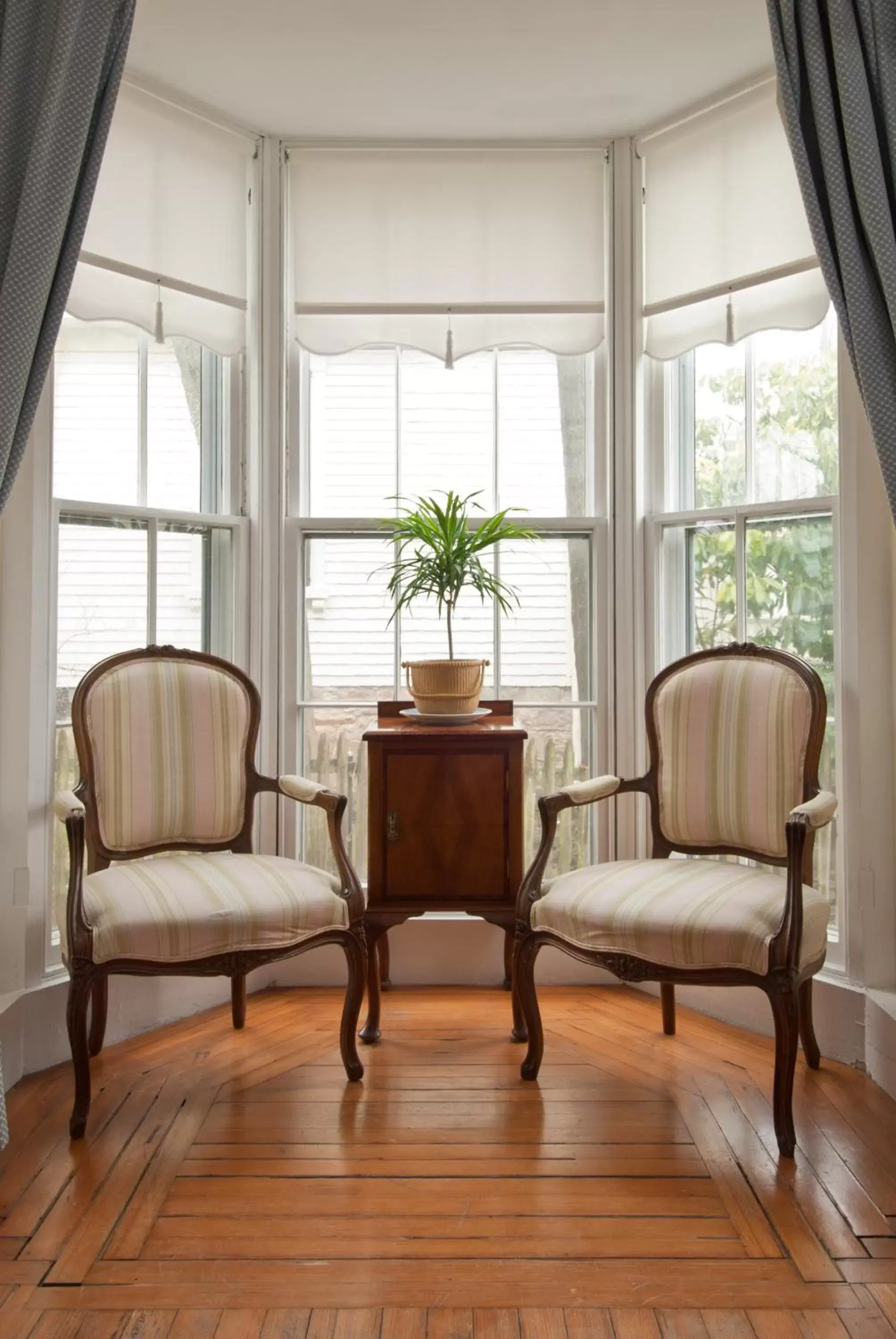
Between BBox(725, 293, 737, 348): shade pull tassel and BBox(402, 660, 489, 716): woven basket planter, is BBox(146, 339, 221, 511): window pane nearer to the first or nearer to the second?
BBox(402, 660, 489, 716): woven basket planter

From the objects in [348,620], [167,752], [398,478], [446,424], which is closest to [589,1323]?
[167,752]

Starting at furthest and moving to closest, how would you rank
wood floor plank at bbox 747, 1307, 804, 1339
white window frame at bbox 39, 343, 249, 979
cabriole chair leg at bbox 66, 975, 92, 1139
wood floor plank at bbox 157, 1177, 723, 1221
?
white window frame at bbox 39, 343, 249, 979 → cabriole chair leg at bbox 66, 975, 92, 1139 → wood floor plank at bbox 157, 1177, 723, 1221 → wood floor plank at bbox 747, 1307, 804, 1339

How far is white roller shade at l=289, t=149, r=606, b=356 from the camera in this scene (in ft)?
10.9

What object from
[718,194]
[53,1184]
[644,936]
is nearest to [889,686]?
[644,936]

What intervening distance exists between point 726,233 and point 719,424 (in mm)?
547

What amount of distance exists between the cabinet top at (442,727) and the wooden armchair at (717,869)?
0.78 ft

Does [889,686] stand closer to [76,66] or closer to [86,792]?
[86,792]

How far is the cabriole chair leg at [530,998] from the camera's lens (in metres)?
2.53

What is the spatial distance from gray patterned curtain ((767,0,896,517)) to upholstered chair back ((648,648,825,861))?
2.07 feet

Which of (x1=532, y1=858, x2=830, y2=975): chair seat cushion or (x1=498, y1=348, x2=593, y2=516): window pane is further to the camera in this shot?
(x1=498, y1=348, x2=593, y2=516): window pane

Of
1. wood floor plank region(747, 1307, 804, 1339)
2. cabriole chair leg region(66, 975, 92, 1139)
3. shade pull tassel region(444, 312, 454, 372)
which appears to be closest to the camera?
wood floor plank region(747, 1307, 804, 1339)

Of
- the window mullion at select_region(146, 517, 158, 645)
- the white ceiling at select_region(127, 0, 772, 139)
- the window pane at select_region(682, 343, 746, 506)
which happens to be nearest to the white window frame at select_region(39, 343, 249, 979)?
the window mullion at select_region(146, 517, 158, 645)

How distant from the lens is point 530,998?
2.52 metres

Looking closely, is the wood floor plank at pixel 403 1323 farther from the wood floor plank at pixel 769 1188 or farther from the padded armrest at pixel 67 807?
the padded armrest at pixel 67 807
